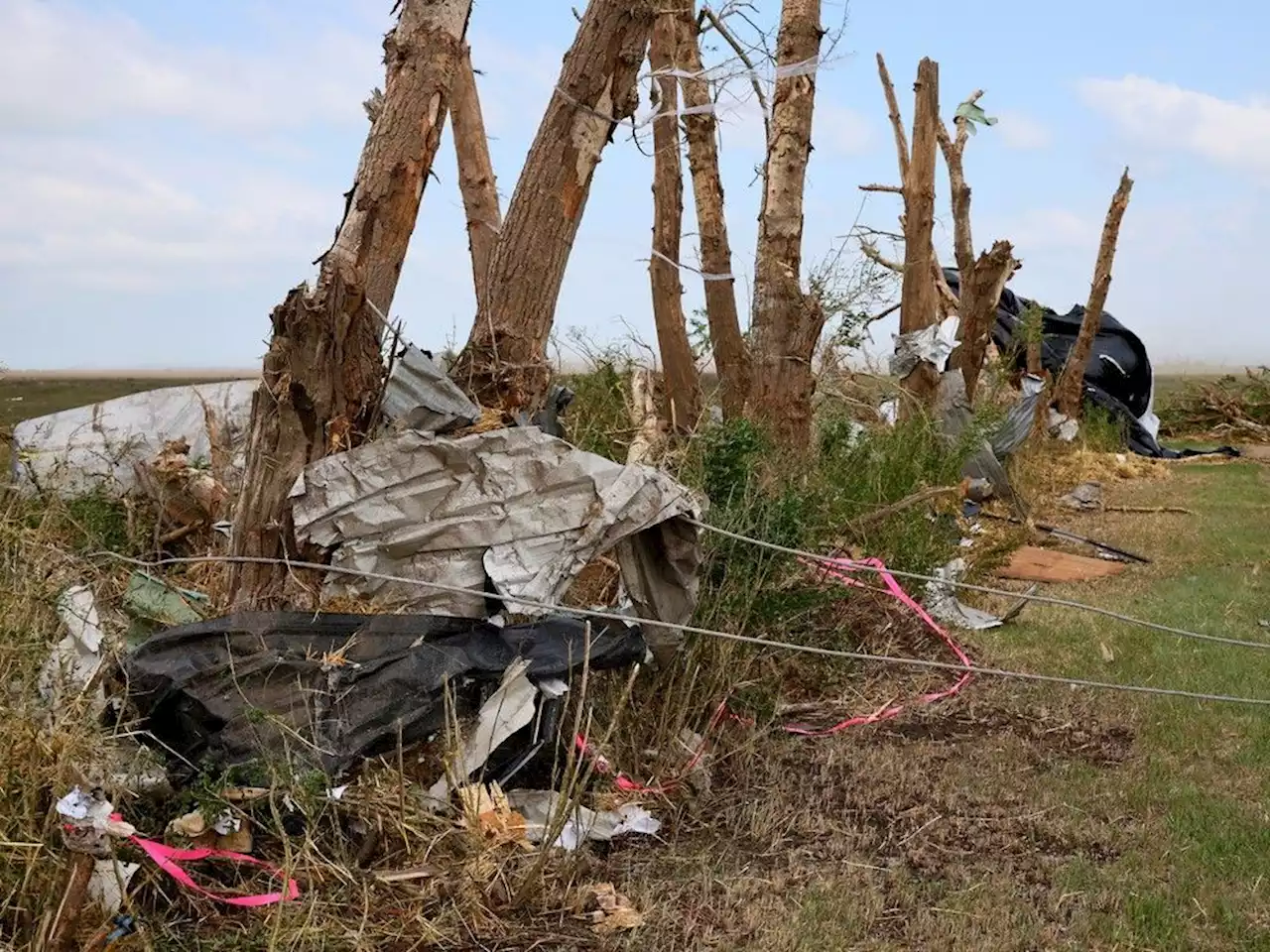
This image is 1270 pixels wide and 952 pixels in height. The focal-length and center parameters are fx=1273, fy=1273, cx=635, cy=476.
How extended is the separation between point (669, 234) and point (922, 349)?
2.72 m

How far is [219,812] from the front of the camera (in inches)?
111

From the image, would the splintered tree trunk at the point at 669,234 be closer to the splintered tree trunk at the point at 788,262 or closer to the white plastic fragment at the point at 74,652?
the splintered tree trunk at the point at 788,262

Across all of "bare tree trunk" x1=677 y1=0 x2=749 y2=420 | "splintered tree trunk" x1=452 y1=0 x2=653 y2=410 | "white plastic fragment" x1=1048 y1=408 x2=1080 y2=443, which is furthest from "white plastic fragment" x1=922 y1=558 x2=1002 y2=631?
"white plastic fragment" x1=1048 y1=408 x2=1080 y2=443

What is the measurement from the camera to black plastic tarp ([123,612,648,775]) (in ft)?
10.0

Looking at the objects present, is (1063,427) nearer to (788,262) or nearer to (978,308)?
(978,308)

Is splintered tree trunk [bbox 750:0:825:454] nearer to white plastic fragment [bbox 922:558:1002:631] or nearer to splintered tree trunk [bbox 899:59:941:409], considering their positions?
white plastic fragment [bbox 922:558:1002:631]

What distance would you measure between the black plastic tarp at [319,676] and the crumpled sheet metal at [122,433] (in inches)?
77.3

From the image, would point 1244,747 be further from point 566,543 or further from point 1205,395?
point 1205,395

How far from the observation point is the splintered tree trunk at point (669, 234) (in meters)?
8.73

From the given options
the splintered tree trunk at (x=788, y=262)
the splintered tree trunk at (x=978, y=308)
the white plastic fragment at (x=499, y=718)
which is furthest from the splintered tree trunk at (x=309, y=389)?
the splintered tree trunk at (x=978, y=308)

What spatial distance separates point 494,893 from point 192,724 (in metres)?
0.84

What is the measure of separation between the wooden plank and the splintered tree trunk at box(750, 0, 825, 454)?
1.53m

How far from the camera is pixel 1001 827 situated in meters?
3.60

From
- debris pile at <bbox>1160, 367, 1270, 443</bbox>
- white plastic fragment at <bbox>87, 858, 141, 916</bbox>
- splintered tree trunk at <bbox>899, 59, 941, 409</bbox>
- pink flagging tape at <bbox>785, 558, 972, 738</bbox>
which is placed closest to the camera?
white plastic fragment at <bbox>87, 858, 141, 916</bbox>
